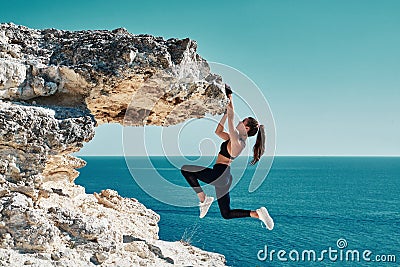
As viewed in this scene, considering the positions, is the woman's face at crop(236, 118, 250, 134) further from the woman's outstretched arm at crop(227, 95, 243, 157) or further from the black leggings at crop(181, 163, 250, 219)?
the black leggings at crop(181, 163, 250, 219)

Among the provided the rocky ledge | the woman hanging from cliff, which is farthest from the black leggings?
the rocky ledge

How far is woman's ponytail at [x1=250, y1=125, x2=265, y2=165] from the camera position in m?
8.23

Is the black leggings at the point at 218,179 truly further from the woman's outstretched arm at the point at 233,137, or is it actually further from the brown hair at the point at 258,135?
the brown hair at the point at 258,135

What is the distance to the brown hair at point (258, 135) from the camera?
26.5 ft

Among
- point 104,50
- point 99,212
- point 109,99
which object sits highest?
point 104,50

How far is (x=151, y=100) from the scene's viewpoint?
10.2 metres

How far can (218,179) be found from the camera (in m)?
8.41

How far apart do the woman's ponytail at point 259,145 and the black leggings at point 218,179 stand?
2.24 ft

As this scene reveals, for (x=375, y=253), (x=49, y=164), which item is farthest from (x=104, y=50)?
(x=375, y=253)

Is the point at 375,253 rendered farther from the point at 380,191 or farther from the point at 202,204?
the point at 380,191

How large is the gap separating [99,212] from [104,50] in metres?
4.69

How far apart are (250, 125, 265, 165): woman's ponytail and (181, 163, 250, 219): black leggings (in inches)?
26.8

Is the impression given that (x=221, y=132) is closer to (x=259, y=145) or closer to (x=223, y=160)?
(x=223, y=160)

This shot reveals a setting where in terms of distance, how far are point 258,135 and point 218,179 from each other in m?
Result: 1.31
